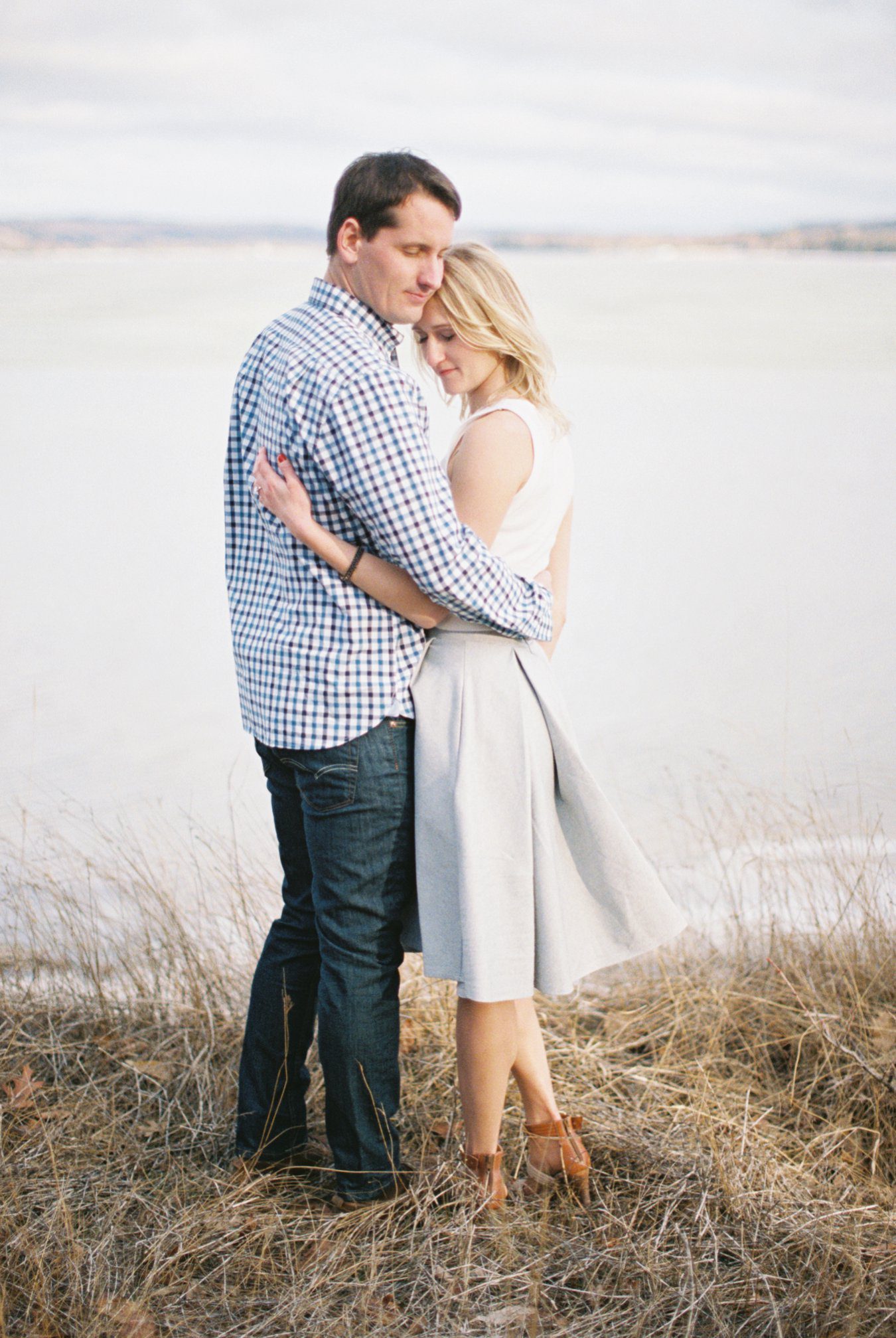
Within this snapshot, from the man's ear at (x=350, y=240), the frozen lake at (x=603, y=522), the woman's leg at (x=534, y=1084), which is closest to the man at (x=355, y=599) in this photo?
the man's ear at (x=350, y=240)

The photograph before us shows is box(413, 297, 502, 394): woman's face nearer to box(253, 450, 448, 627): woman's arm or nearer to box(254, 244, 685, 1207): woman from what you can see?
box(254, 244, 685, 1207): woman

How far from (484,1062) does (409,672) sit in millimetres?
730

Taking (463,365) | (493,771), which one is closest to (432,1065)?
(493,771)

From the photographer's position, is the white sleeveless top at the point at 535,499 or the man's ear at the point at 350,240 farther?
the white sleeveless top at the point at 535,499

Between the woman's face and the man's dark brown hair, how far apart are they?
19 centimetres

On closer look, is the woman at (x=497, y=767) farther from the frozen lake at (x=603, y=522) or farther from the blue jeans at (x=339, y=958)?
the frozen lake at (x=603, y=522)

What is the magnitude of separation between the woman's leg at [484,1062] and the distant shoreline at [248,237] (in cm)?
556

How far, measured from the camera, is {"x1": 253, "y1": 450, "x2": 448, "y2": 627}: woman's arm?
1.75m

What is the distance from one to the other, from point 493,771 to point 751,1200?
0.96 metres

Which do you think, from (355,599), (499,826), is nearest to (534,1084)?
(499,826)

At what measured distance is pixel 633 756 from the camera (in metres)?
5.40

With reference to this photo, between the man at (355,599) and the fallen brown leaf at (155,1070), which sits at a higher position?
the man at (355,599)

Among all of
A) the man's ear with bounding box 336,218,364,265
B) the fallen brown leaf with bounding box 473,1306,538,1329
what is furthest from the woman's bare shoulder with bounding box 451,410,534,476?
the fallen brown leaf with bounding box 473,1306,538,1329

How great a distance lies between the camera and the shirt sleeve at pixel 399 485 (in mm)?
1688
